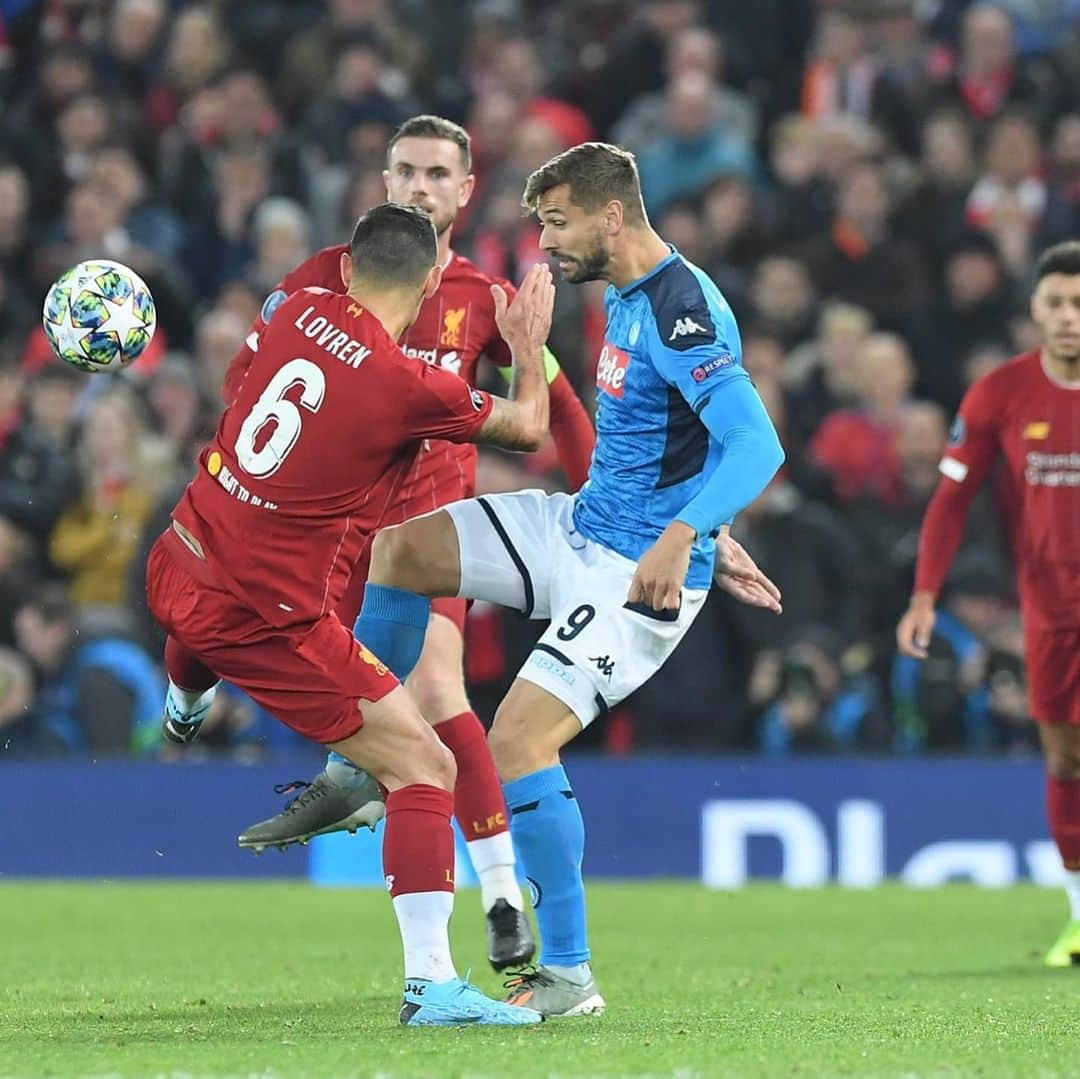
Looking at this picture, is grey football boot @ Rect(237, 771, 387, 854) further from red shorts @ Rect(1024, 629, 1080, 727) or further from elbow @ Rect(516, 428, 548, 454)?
red shorts @ Rect(1024, 629, 1080, 727)

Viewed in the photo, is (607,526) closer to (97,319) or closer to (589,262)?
(589,262)

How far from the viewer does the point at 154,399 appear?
43.0 ft

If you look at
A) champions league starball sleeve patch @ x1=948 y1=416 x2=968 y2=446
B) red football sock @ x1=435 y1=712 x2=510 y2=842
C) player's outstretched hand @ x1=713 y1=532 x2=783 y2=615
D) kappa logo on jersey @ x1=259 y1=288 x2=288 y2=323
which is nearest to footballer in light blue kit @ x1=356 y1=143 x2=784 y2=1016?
player's outstretched hand @ x1=713 y1=532 x2=783 y2=615

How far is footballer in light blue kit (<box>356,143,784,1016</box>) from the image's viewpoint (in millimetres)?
6559

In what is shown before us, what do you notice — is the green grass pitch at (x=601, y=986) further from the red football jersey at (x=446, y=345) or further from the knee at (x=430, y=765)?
the red football jersey at (x=446, y=345)

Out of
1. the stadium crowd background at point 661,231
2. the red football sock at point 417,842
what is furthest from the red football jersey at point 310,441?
the stadium crowd background at point 661,231

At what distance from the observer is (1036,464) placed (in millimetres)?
8797

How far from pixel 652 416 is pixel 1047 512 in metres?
2.50

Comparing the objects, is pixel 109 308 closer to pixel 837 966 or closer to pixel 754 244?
pixel 837 966

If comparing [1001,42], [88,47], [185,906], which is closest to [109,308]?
[185,906]

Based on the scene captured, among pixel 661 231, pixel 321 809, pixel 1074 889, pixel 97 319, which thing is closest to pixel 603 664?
pixel 321 809

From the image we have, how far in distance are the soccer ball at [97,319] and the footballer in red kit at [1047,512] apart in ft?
10.7

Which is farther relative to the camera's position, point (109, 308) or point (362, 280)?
point (109, 308)

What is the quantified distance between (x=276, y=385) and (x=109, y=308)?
1.22 metres
